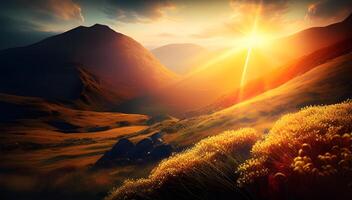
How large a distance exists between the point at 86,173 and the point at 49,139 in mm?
84236

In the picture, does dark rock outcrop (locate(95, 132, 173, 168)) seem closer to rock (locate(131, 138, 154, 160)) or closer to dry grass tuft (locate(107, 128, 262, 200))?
rock (locate(131, 138, 154, 160))

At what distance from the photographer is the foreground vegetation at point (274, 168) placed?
799 centimetres

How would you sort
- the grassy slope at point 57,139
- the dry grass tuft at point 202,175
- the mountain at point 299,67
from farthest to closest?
the grassy slope at point 57,139 < the mountain at point 299,67 < the dry grass tuft at point 202,175

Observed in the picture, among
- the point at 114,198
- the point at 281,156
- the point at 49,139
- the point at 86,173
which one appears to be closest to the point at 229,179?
the point at 281,156

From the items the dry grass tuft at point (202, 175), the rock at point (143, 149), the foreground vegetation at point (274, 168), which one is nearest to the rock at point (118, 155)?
the rock at point (143, 149)

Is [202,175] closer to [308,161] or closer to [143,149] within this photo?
[308,161]

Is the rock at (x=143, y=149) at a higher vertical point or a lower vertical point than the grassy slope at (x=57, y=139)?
higher

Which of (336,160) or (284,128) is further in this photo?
(284,128)

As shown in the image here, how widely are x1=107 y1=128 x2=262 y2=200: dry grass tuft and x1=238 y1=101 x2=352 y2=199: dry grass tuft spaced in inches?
32.4

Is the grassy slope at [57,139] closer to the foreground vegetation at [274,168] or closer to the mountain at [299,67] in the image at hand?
the mountain at [299,67]

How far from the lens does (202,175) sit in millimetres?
10773

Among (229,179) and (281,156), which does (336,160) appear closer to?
(281,156)

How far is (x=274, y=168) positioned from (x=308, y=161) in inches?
43.7

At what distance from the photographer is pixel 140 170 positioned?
154 ft
